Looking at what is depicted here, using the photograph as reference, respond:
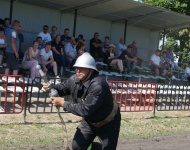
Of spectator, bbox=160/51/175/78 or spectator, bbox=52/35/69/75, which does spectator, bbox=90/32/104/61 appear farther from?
spectator, bbox=160/51/175/78

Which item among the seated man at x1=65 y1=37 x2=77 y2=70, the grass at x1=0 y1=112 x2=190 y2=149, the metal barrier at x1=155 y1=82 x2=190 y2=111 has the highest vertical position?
the seated man at x1=65 y1=37 x2=77 y2=70

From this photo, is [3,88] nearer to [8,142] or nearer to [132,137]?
[8,142]

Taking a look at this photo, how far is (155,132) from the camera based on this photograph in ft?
29.5

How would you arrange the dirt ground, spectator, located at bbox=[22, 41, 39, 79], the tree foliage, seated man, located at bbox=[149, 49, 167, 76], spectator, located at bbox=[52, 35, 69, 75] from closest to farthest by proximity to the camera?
1. the dirt ground
2. spectator, located at bbox=[22, 41, 39, 79]
3. spectator, located at bbox=[52, 35, 69, 75]
4. seated man, located at bbox=[149, 49, 167, 76]
5. the tree foliage

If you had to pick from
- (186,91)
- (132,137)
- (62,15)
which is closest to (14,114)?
(132,137)

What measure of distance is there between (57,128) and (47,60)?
410 centimetres

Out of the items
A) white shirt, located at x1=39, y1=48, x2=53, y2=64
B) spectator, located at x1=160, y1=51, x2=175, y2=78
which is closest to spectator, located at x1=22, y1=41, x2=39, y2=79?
white shirt, located at x1=39, y1=48, x2=53, y2=64

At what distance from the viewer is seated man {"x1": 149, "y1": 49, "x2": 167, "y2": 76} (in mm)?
16423

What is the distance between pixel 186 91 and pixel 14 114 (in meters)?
6.28

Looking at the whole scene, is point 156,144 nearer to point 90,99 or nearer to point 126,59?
point 90,99

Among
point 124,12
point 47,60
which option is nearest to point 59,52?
point 47,60

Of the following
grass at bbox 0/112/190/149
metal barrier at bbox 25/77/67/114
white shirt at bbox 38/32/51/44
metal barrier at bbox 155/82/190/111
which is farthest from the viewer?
white shirt at bbox 38/32/51/44

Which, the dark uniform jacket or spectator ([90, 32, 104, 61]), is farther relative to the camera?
spectator ([90, 32, 104, 61])

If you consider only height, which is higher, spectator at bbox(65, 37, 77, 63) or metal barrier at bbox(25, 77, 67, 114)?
spectator at bbox(65, 37, 77, 63)
